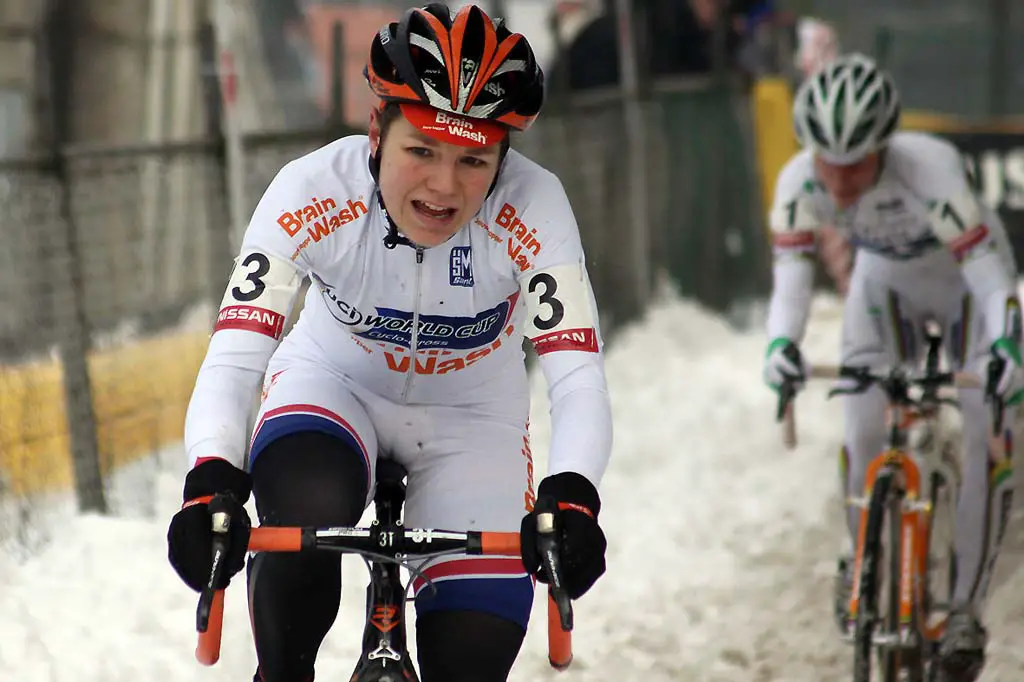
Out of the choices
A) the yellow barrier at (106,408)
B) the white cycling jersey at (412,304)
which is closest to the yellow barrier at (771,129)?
the yellow barrier at (106,408)

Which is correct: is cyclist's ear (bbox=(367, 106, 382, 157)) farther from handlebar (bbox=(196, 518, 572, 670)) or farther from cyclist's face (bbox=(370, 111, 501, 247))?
handlebar (bbox=(196, 518, 572, 670))

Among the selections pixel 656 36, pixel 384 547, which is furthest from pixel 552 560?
pixel 656 36

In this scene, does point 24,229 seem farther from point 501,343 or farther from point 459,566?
point 459,566

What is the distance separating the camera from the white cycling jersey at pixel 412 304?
3209 millimetres

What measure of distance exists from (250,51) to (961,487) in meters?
7.68

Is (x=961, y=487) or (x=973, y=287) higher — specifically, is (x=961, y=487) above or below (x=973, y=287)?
below

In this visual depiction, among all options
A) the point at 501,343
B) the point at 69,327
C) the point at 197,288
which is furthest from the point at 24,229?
the point at 501,343

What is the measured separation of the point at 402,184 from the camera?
331 centimetres

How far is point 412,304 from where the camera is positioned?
348 centimetres

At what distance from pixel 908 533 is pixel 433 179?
2627mm

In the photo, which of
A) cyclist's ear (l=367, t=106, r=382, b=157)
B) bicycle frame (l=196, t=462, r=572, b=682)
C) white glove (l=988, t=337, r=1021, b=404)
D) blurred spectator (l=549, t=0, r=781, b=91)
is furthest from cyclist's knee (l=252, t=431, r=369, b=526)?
blurred spectator (l=549, t=0, r=781, b=91)

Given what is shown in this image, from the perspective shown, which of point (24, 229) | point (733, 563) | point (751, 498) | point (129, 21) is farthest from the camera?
point (129, 21)

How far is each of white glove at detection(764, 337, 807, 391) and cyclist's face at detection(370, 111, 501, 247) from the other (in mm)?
2226

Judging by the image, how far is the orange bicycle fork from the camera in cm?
509
